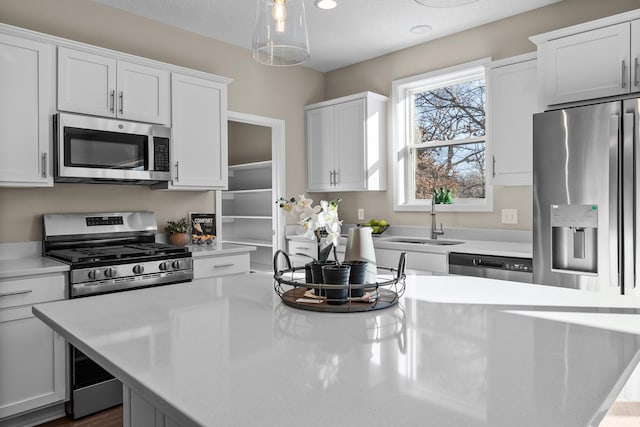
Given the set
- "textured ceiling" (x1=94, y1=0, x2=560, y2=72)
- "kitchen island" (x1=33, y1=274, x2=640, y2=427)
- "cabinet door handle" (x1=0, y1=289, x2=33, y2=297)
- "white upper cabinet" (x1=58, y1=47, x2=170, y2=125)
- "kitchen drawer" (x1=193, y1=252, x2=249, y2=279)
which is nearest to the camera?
"kitchen island" (x1=33, y1=274, x2=640, y2=427)

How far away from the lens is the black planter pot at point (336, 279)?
133cm

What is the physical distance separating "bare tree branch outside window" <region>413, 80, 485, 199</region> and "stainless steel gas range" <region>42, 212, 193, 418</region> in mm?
2319

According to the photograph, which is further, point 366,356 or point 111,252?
point 111,252

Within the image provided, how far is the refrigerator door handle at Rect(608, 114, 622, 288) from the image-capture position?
97.3 inches

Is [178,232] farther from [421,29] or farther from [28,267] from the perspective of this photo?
[421,29]

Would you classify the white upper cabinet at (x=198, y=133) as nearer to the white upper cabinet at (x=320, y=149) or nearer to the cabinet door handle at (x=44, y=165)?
the cabinet door handle at (x=44, y=165)

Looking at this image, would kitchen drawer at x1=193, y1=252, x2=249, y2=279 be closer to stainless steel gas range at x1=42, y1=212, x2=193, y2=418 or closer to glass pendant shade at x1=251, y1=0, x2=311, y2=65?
stainless steel gas range at x1=42, y1=212, x2=193, y2=418

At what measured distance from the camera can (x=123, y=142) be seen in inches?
119

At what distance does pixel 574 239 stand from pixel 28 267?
3015 millimetres

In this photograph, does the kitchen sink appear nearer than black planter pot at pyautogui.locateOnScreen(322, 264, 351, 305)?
No

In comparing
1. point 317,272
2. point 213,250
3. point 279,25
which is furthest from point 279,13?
point 213,250

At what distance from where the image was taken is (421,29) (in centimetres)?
379

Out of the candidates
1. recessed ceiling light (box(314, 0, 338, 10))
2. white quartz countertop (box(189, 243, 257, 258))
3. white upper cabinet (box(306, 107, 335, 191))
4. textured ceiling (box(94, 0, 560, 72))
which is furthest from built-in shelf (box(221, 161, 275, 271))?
recessed ceiling light (box(314, 0, 338, 10))

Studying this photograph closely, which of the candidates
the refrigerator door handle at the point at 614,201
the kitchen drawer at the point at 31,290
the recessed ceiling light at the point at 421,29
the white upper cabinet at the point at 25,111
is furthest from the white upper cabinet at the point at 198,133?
the refrigerator door handle at the point at 614,201
